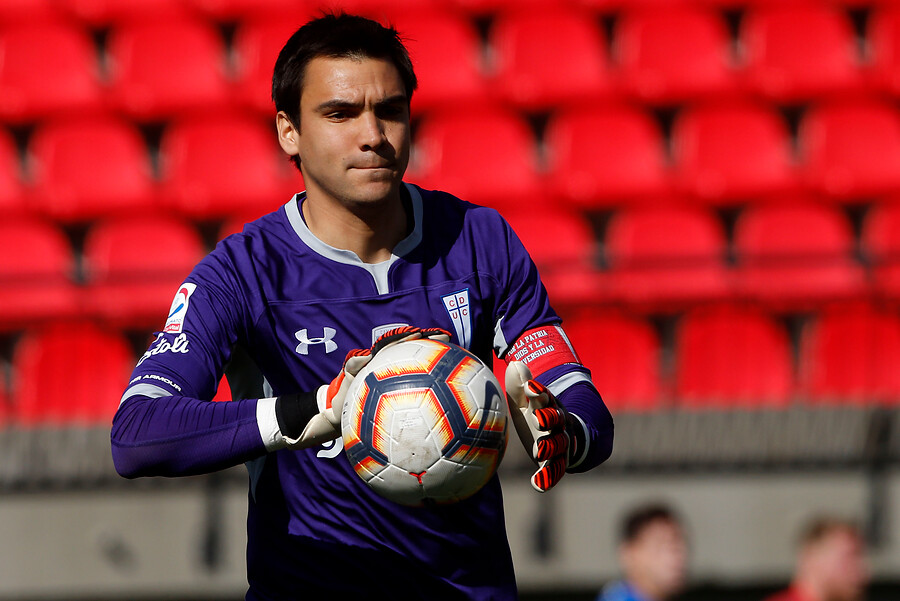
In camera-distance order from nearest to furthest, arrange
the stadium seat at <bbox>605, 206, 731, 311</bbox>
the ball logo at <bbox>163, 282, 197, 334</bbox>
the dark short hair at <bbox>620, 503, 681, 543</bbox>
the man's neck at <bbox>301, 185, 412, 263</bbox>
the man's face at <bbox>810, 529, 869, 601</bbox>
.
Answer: the ball logo at <bbox>163, 282, 197, 334</bbox>, the man's neck at <bbox>301, 185, 412, 263</bbox>, the dark short hair at <bbox>620, 503, 681, 543</bbox>, the man's face at <bbox>810, 529, 869, 601</bbox>, the stadium seat at <bbox>605, 206, 731, 311</bbox>

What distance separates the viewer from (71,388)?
7.09 meters

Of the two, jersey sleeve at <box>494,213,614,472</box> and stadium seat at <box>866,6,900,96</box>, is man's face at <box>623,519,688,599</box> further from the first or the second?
stadium seat at <box>866,6,900,96</box>

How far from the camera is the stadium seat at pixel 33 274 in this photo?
7107 mm

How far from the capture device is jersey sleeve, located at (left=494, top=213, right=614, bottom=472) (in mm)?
2852

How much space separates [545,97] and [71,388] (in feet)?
14.0

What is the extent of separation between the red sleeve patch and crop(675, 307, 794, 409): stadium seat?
4.07m

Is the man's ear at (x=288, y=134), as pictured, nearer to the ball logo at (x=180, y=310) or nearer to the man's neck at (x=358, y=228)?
the man's neck at (x=358, y=228)

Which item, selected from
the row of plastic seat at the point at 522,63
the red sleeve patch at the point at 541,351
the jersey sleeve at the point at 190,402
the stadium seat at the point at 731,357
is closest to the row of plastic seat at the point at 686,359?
the stadium seat at the point at 731,357

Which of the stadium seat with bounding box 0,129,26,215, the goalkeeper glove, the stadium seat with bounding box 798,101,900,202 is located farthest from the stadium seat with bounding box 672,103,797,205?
the goalkeeper glove

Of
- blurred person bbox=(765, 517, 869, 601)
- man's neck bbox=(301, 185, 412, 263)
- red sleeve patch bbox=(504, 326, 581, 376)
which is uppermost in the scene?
man's neck bbox=(301, 185, 412, 263)

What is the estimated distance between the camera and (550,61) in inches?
370

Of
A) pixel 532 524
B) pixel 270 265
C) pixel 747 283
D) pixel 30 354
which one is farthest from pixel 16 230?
pixel 270 265

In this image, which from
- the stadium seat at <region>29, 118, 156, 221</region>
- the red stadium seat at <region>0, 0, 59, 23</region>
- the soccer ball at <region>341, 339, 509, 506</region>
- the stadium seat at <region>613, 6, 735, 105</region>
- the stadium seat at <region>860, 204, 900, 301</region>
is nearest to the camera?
the soccer ball at <region>341, 339, 509, 506</region>

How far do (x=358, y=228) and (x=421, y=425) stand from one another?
710mm
